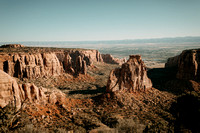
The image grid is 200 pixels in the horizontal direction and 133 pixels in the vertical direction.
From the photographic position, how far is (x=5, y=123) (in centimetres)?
1730

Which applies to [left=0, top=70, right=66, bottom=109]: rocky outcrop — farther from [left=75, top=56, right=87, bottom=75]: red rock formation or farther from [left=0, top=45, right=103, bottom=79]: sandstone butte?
[left=75, top=56, right=87, bottom=75]: red rock formation

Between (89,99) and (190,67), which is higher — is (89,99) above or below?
below

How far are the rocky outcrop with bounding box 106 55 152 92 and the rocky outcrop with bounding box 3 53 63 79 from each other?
35.7m

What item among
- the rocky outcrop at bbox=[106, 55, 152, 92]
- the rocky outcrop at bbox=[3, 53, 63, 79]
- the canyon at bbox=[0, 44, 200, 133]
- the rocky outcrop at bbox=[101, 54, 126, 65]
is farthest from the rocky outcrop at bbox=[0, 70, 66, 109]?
the rocky outcrop at bbox=[101, 54, 126, 65]

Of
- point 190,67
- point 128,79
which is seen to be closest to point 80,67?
point 128,79

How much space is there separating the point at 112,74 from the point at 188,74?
34988 mm

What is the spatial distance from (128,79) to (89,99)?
13.6m

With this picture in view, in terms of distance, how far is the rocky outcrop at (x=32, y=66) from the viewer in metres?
54.7

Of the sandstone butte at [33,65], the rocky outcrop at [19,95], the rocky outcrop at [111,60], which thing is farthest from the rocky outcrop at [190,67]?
the rocky outcrop at [111,60]

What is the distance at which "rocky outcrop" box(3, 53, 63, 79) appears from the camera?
54656mm

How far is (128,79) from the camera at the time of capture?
42.9 m

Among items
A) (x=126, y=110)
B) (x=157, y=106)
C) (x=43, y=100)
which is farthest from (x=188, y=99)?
(x=43, y=100)

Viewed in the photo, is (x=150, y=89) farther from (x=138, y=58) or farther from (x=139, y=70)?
(x=138, y=58)

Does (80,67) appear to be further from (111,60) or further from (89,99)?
(111,60)
